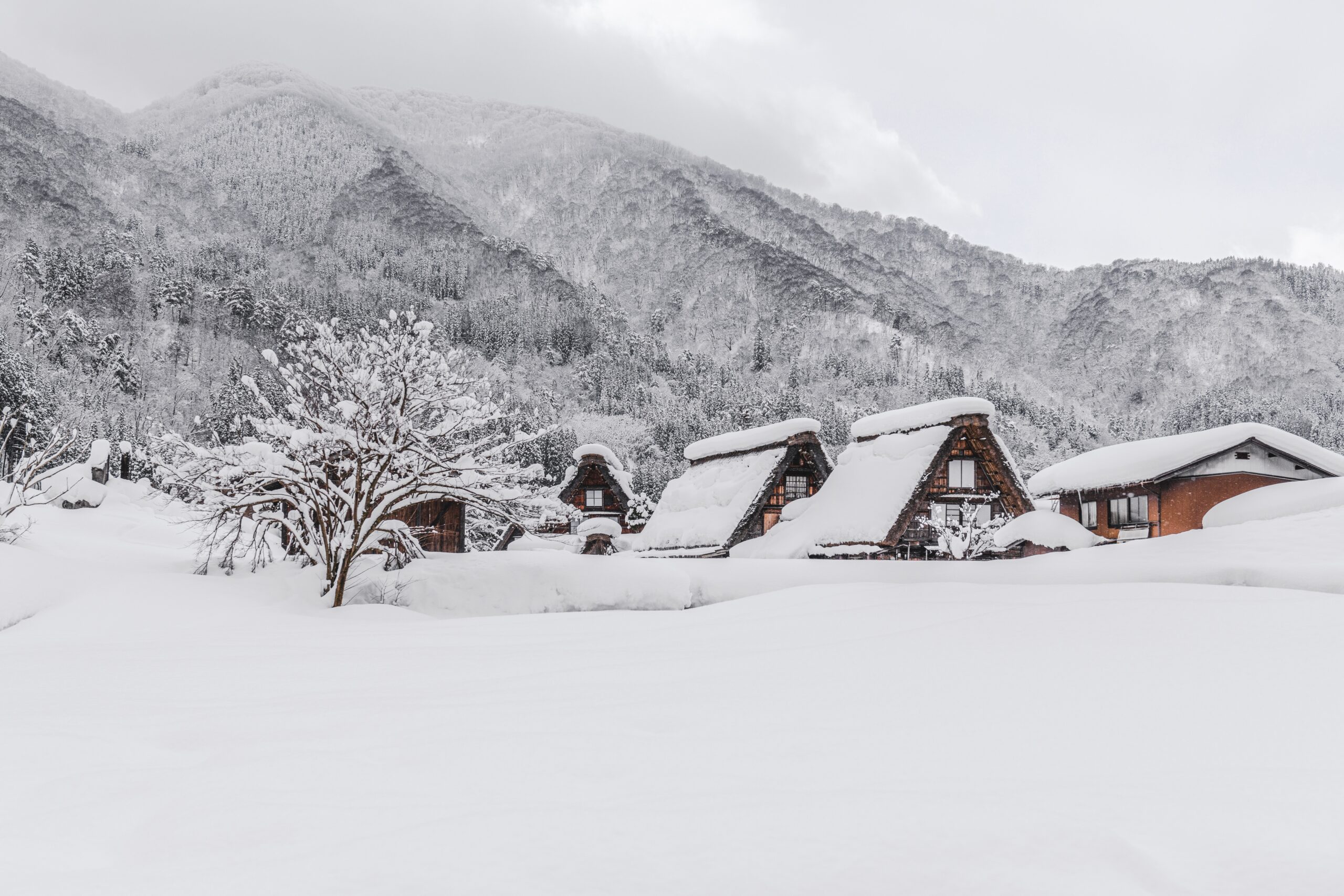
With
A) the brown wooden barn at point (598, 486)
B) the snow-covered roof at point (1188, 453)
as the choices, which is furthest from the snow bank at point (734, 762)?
the brown wooden barn at point (598, 486)

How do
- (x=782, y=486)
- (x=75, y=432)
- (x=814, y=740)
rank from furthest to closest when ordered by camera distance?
1. (x=782, y=486)
2. (x=75, y=432)
3. (x=814, y=740)

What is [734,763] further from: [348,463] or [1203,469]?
[1203,469]

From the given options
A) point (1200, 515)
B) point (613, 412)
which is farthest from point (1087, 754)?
point (613, 412)

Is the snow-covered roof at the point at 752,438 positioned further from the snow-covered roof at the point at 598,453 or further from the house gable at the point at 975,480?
the snow-covered roof at the point at 598,453

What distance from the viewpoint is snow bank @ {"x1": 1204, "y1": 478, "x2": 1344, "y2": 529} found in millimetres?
13273

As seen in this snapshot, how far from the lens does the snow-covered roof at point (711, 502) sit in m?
25.1

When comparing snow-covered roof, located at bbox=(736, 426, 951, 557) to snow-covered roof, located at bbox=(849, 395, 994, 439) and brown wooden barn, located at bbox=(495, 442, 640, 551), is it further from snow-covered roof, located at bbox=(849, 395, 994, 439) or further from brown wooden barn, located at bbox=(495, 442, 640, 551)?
brown wooden barn, located at bbox=(495, 442, 640, 551)

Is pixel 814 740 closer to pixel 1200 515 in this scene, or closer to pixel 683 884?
pixel 683 884

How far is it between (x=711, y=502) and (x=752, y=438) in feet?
9.24

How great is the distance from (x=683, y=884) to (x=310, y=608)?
435 inches

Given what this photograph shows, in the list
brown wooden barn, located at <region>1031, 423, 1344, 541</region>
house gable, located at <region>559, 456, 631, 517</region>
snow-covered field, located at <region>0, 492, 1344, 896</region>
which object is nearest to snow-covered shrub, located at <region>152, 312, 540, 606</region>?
snow-covered field, located at <region>0, 492, 1344, 896</region>

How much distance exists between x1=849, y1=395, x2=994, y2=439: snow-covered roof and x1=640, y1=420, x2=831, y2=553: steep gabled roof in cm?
174

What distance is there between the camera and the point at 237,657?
659 centimetres

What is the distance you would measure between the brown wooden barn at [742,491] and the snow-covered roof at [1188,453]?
10038 mm
